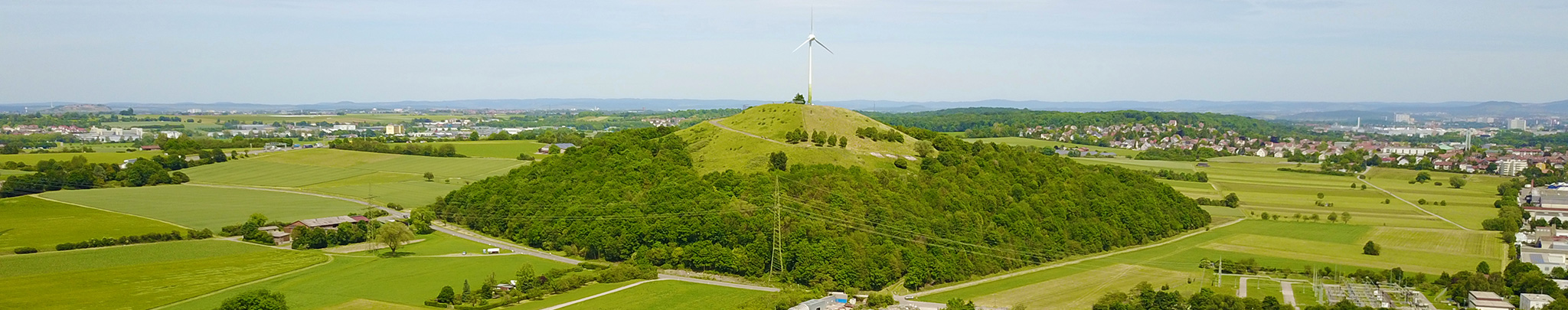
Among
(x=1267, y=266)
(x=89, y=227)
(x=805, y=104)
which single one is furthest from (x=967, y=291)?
(x=89, y=227)

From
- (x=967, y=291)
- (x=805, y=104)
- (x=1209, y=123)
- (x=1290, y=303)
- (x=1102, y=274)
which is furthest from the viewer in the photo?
(x=1209, y=123)

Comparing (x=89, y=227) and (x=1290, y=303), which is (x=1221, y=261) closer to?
(x=1290, y=303)

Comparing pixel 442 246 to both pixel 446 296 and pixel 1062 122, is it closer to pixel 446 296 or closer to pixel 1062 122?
pixel 446 296

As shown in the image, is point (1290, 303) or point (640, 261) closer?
point (1290, 303)

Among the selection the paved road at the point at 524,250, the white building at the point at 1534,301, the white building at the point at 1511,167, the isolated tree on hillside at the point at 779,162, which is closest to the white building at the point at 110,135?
the paved road at the point at 524,250

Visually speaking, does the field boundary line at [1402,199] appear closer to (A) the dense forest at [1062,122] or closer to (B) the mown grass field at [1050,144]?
(B) the mown grass field at [1050,144]

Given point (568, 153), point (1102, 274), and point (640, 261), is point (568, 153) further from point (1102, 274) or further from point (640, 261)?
point (1102, 274)

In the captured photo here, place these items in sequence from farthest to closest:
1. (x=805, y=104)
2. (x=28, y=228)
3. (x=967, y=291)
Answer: (x=805, y=104)
(x=28, y=228)
(x=967, y=291)

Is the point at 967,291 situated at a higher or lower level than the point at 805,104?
lower
